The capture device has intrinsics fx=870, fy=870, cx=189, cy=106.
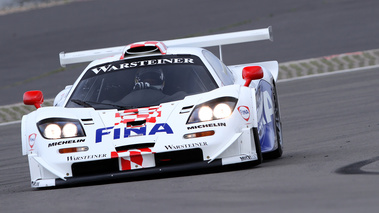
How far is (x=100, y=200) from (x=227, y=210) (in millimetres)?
969

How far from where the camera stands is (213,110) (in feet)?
20.4

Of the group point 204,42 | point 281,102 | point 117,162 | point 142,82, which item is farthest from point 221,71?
point 281,102

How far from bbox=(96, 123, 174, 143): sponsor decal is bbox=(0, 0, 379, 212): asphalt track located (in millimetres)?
363

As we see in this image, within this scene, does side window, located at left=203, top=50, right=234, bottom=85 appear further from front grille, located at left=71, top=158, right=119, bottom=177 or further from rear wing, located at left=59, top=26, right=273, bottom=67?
front grille, located at left=71, top=158, right=119, bottom=177

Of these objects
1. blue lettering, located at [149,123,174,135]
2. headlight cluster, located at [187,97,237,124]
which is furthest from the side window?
blue lettering, located at [149,123,174,135]

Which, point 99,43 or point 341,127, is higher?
point 99,43

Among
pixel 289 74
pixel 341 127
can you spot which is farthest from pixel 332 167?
pixel 289 74

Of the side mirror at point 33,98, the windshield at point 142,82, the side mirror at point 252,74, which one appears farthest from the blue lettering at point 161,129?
the side mirror at point 33,98

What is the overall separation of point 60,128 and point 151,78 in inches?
46.3

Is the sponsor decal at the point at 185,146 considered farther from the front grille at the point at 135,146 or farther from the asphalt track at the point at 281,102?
the asphalt track at the point at 281,102

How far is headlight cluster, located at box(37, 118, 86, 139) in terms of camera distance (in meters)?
6.25

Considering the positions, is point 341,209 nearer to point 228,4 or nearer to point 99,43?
point 99,43

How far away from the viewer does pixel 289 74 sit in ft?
44.6

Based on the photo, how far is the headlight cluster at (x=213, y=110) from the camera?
6.18 m
